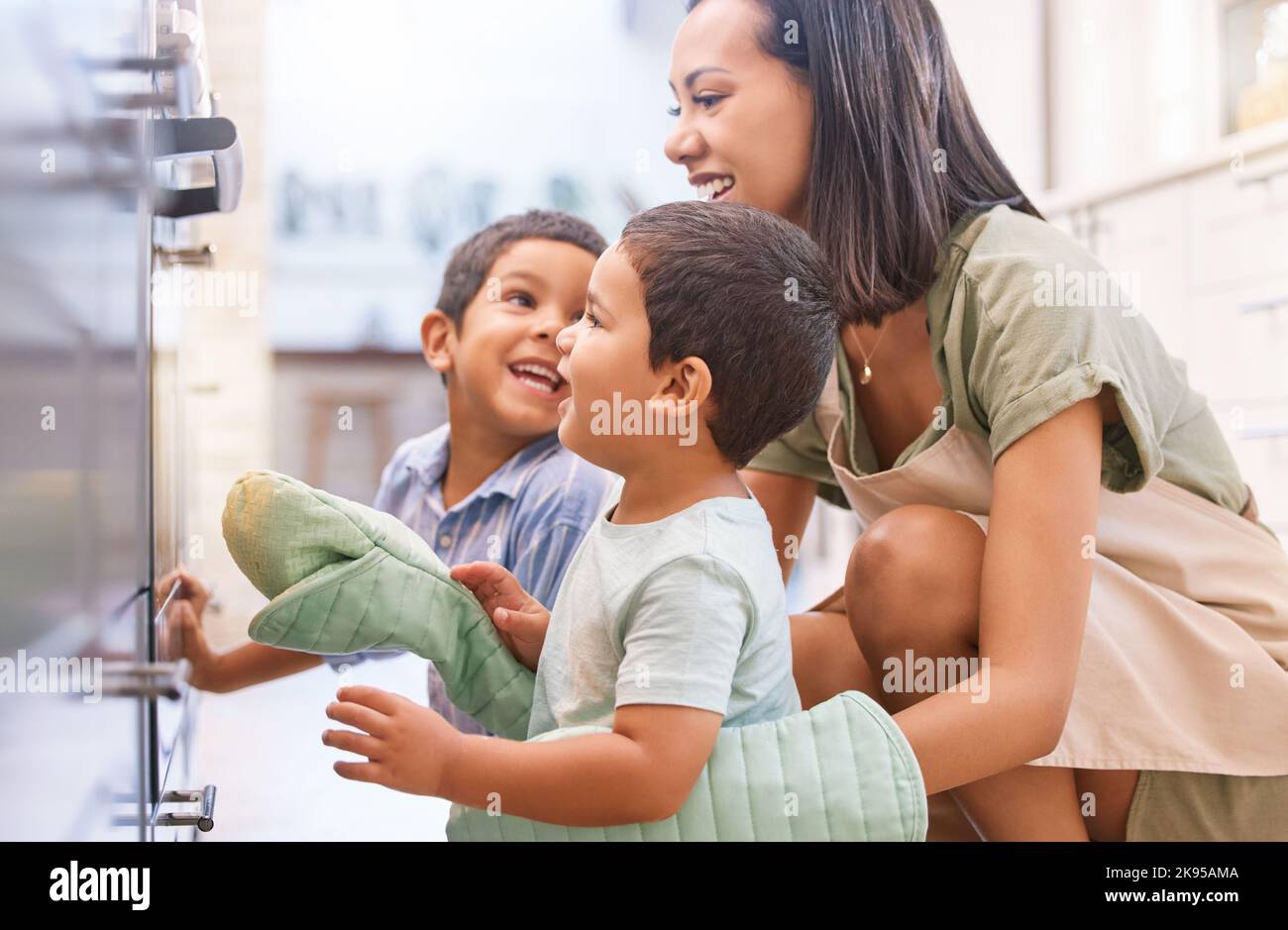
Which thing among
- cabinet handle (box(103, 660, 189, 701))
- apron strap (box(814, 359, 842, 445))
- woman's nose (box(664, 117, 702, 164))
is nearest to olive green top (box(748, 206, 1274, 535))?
apron strap (box(814, 359, 842, 445))

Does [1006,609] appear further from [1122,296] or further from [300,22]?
[300,22]

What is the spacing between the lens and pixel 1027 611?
2.49 ft

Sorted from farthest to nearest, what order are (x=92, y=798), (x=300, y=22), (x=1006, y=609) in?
(x=300, y=22) < (x=1006, y=609) < (x=92, y=798)

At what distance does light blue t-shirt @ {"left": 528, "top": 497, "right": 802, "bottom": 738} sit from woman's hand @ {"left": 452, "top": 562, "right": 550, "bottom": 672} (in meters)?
0.03

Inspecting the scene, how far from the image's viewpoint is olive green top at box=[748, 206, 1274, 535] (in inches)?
31.2

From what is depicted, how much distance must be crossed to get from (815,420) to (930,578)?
27 centimetres

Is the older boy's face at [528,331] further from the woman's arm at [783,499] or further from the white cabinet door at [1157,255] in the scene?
the white cabinet door at [1157,255]

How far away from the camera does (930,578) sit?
83 centimetres

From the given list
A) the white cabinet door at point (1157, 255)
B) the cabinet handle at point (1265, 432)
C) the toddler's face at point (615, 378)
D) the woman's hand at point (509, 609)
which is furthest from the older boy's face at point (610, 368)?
the white cabinet door at point (1157, 255)

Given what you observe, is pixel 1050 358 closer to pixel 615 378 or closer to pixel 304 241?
pixel 615 378

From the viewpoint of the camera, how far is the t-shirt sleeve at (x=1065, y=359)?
785 millimetres

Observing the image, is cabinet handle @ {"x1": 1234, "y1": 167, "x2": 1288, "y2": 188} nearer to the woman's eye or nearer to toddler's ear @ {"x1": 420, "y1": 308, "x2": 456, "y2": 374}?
the woman's eye

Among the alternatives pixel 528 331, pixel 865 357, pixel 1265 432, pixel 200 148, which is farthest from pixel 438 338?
pixel 1265 432
